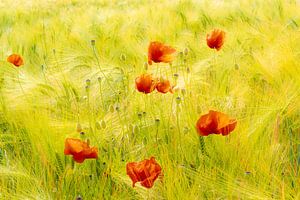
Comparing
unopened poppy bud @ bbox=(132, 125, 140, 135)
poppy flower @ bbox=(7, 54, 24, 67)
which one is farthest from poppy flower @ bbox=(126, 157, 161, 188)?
poppy flower @ bbox=(7, 54, 24, 67)

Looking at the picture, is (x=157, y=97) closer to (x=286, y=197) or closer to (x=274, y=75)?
(x=274, y=75)

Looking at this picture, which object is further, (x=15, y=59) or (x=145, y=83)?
(x=15, y=59)

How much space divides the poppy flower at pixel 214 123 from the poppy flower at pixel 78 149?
183 millimetres

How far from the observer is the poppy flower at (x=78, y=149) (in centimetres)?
78

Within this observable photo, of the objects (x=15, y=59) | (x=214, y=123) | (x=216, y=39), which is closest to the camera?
(x=214, y=123)

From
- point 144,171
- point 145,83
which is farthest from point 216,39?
point 144,171

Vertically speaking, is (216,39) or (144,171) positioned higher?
(216,39)

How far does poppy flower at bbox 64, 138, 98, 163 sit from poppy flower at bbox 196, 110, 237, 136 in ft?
0.60

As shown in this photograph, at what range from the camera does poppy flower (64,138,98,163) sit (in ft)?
2.57

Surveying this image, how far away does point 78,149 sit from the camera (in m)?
0.79

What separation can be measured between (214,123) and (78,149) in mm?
226

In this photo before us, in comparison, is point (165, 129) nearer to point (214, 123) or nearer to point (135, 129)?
point (135, 129)

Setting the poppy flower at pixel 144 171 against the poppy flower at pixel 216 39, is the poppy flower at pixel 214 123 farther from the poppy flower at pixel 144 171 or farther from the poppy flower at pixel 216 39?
the poppy flower at pixel 216 39

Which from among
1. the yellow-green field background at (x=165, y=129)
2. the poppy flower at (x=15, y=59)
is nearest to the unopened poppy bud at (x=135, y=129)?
the yellow-green field background at (x=165, y=129)
